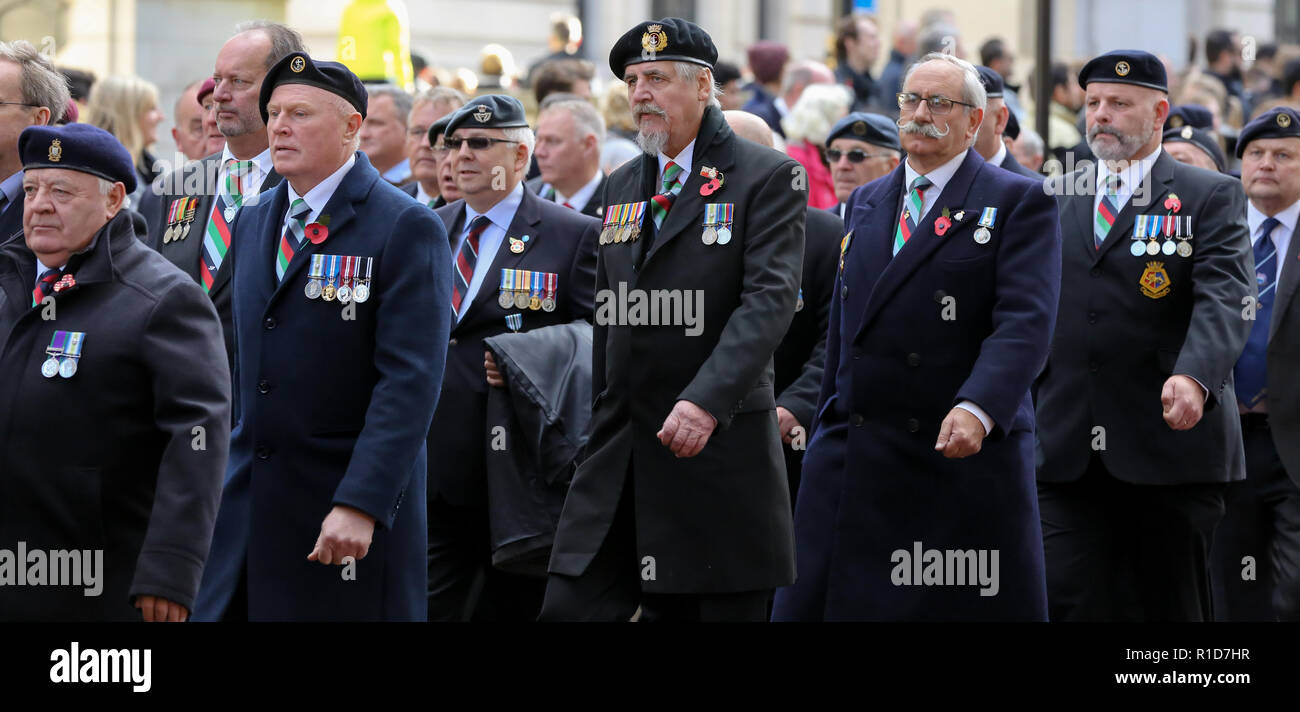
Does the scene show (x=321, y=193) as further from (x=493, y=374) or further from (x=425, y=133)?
(x=425, y=133)

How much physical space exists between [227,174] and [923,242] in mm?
2530

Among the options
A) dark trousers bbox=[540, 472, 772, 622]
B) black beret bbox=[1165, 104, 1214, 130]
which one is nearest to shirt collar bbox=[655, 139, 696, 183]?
dark trousers bbox=[540, 472, 772, 622]

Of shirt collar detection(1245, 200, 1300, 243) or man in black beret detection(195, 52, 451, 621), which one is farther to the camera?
shirt collar detection(1245, 200, 1300, 243)

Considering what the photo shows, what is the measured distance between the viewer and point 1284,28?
30625mm

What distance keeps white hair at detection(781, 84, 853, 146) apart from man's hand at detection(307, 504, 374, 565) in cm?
620

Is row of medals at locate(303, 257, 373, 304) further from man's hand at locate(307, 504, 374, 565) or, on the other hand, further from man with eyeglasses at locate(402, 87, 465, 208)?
man with eyeglasses at locate(402, 87, 465, 208)

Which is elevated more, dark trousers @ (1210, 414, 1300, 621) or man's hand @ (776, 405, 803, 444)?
man's hand @ (776, 405, 803, 444)

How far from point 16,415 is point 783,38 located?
2274cm

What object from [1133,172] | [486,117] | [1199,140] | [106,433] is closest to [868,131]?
[1133,172]

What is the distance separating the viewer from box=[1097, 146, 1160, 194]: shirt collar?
25.4 feet

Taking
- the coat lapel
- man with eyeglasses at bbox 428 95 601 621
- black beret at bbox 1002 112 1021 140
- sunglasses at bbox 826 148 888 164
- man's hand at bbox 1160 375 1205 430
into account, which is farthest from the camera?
black beret at bbox 1002 112 1021 140

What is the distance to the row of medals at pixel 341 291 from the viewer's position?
19.3ft

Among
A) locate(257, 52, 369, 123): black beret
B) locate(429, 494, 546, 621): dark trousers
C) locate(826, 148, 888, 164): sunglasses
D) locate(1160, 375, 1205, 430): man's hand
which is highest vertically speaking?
locate(257, 52, 369, 123): black beret

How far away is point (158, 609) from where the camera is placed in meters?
5.25
